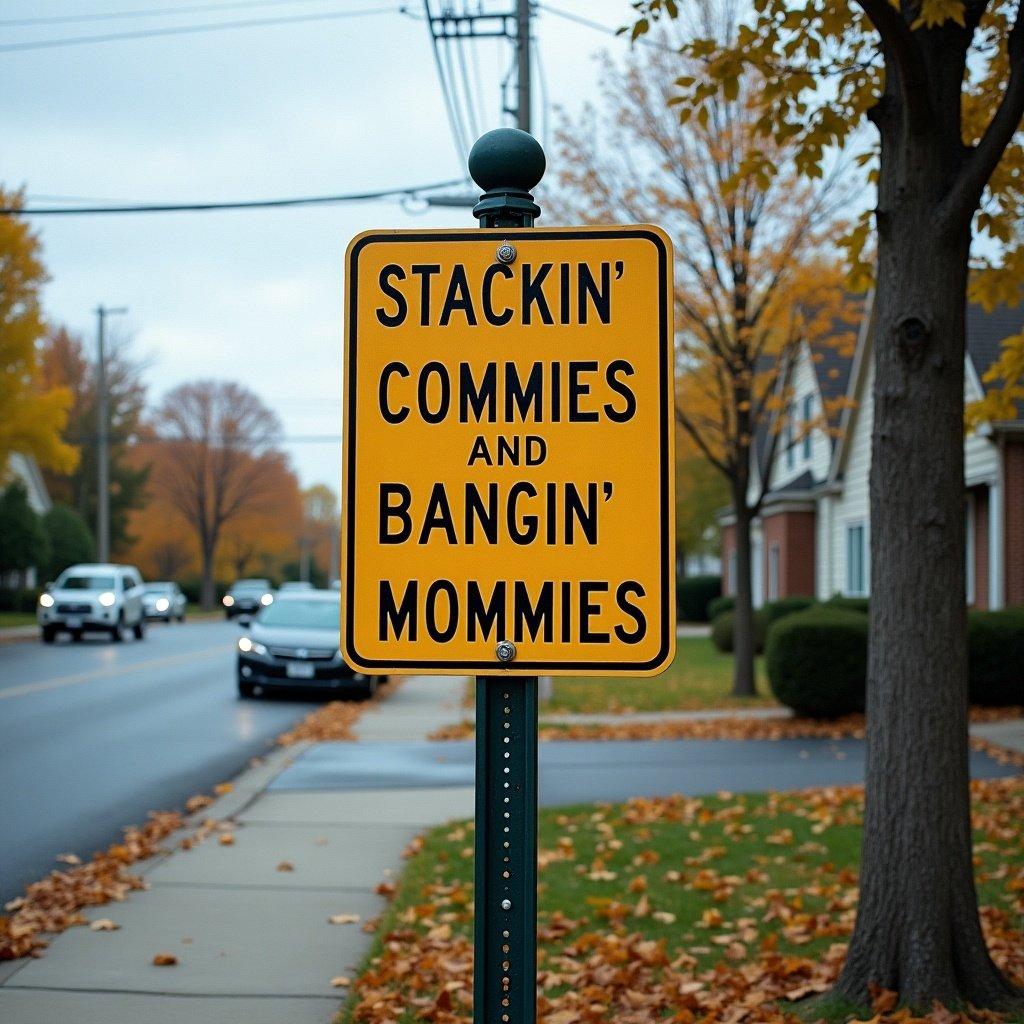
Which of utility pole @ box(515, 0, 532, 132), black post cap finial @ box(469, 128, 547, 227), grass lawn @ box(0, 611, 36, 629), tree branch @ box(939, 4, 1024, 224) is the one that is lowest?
grass lawn @ box(0, 611, 36, 629)

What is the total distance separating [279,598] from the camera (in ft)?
64.1

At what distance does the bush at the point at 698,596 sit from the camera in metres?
46.6

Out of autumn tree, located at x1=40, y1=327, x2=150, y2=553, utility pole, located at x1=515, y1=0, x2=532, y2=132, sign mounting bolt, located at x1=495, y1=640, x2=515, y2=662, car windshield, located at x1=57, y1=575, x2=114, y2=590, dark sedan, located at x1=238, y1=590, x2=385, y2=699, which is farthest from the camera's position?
autumn tree, located at x1=40, y1=327, x2=150, y2=553

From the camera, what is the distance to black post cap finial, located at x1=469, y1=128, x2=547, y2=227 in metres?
2.62

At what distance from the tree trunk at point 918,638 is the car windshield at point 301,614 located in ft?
45.0

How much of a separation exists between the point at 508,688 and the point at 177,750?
433 inches

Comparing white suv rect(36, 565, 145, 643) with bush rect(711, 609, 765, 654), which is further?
white suv rect(36, 565, 145, 643)

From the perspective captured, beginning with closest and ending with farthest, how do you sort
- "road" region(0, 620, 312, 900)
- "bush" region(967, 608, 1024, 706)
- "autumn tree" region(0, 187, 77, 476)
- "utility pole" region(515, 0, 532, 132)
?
"road" region(0, 620, 312, 900) → "bush" region(967, 608, 1024, 706) → "utility pole" region(515, 0, 532, 132) → "autumn tree" region(0, 187, 77, 476)

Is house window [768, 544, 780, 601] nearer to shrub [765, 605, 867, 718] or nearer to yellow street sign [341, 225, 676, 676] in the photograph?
shrub [765, 605, 867, 718]

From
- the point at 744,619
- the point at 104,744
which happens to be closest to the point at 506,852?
the point at 104,744

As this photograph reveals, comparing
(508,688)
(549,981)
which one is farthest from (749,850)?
(508,688)

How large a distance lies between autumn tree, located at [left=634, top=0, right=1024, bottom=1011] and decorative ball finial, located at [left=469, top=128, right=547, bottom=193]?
2618 mm

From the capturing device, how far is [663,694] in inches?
741

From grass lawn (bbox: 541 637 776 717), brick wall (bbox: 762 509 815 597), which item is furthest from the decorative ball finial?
brick wall (bbox: 762 509 815 597)
